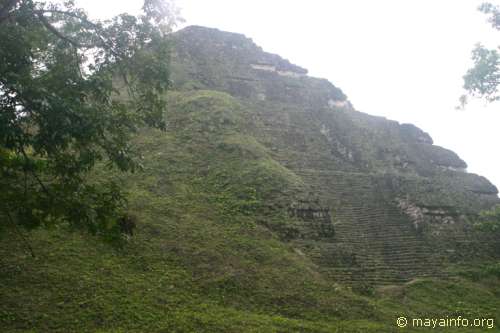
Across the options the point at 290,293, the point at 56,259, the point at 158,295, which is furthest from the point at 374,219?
the point at 56,259

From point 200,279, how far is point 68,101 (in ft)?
16.3

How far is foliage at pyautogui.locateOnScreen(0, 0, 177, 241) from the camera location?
A: 15.3ft

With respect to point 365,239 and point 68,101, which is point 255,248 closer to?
point 365,239

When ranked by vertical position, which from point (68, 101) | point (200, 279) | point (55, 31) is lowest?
point (200, 279)

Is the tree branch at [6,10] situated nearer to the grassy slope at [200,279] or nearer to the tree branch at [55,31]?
the tree branch at [55,31]

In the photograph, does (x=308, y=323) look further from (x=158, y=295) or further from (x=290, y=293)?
(x=158, y=295)

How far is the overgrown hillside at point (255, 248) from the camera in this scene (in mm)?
7410

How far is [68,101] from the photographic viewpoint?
4836mm

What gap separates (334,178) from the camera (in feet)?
53.5

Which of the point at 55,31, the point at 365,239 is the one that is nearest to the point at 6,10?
the point at 55,31

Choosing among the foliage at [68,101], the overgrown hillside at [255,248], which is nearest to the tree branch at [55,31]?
the foliage at [68,101]

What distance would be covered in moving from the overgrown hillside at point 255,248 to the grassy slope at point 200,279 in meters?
0.03

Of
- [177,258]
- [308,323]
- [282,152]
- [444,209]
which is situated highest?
[282,152]

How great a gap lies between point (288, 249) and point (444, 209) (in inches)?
265
